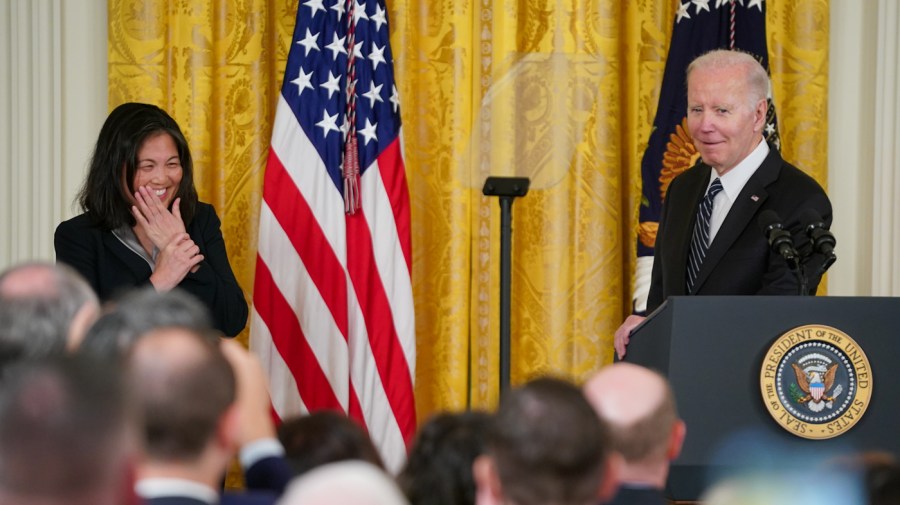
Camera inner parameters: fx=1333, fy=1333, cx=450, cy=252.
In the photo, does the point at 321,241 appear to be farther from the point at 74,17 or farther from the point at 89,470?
the point at 89,470

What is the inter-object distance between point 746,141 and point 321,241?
2.06 metres

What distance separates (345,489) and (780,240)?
2680mm

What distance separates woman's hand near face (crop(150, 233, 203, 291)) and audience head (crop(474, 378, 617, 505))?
9.85ft

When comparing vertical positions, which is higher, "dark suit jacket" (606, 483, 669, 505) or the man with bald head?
the man with bald head

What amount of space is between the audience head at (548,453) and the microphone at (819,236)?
1896 mm

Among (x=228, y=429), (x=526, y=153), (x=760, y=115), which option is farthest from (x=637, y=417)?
(x=526, y=153)

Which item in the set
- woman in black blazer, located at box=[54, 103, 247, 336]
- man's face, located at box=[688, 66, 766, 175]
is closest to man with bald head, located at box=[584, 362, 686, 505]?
man's face, located at box=[688, 66, 766, 175]

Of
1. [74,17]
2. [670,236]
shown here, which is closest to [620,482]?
[670,236]

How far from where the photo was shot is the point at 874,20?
675 centimetres

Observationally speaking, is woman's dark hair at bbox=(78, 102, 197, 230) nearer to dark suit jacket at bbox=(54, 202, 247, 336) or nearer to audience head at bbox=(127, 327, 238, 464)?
dark suit jacket at bbox=(54, 202, 247, 336)

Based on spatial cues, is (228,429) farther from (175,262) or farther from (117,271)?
(117,271)

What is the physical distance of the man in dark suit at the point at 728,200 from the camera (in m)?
4.66

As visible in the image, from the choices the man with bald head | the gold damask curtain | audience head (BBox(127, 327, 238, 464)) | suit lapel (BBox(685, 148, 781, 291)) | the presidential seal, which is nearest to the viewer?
audience head (BBox(127, 327, 238, 464))

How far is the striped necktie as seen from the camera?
493 centimetres
